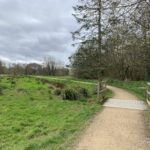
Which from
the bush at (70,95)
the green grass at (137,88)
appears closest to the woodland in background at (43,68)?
the green grass at (137,88)

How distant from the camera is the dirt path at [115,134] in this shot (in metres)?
7.95

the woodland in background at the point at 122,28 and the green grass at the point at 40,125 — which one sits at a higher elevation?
the woodland in background at the point at 122,28

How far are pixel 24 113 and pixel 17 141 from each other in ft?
15.5

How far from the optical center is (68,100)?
18734mm

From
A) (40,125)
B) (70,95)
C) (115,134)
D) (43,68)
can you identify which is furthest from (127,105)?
(43,68)

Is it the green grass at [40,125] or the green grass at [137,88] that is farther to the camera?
the green grass at [137,88]

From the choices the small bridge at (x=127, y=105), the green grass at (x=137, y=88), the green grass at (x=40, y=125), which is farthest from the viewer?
the green grass at (x=137, y=88)

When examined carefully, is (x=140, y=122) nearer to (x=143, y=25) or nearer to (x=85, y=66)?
(x=143, y=25)

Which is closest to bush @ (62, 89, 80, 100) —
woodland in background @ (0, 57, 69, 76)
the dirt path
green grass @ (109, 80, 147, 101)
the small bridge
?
the small bridge

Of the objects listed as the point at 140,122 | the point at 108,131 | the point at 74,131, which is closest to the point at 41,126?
the point at 74,131

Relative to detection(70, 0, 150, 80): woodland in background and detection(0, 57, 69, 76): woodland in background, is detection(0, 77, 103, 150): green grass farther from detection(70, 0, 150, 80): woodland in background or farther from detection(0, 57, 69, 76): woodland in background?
detection(0, 57, 69, 76): woodland in background

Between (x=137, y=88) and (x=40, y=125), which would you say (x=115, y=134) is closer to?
(x=40, y=125)

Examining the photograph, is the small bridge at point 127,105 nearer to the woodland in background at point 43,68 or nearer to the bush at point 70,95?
the bush at point 70,95

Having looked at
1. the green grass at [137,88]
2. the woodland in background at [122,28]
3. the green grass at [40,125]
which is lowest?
the green grass at [40,125]
